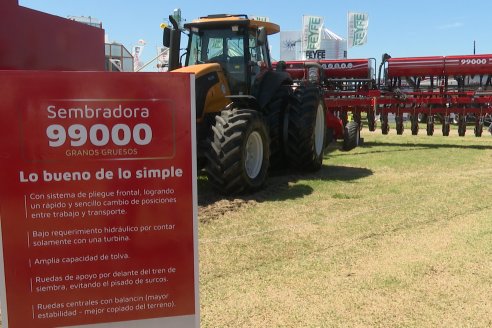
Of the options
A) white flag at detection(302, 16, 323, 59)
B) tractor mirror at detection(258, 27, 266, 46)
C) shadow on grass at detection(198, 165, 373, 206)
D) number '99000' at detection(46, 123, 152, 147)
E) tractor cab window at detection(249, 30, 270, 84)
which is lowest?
shadow on grass at detection(198, 165, 373, 206)

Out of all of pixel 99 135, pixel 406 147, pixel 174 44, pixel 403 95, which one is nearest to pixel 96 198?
pixel 99 135

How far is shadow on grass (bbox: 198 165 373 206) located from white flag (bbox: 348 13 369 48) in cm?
2232

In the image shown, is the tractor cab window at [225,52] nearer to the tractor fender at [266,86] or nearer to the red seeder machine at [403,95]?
the tractor fender at [266,86]

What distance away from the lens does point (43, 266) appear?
2068 mm

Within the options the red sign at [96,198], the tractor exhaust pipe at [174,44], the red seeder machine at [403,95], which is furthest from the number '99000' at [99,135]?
the red seeder machine at [403,95]

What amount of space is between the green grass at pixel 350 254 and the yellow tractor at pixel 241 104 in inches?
15.7

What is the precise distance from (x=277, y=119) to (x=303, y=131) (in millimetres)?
444

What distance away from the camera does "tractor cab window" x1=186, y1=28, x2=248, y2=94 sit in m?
7.47

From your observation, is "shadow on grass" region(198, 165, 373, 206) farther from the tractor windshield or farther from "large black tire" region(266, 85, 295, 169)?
the tractor windshield

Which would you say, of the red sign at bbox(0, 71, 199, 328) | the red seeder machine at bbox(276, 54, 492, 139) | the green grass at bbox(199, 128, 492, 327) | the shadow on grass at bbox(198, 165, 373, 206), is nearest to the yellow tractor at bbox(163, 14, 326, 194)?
the shadow on grass at bbox(198, 165, 373, 206)

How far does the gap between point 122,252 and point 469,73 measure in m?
13.1

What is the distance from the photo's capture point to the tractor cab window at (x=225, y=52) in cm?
747

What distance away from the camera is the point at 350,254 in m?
4.39

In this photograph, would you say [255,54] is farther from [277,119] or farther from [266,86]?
[277,119]
